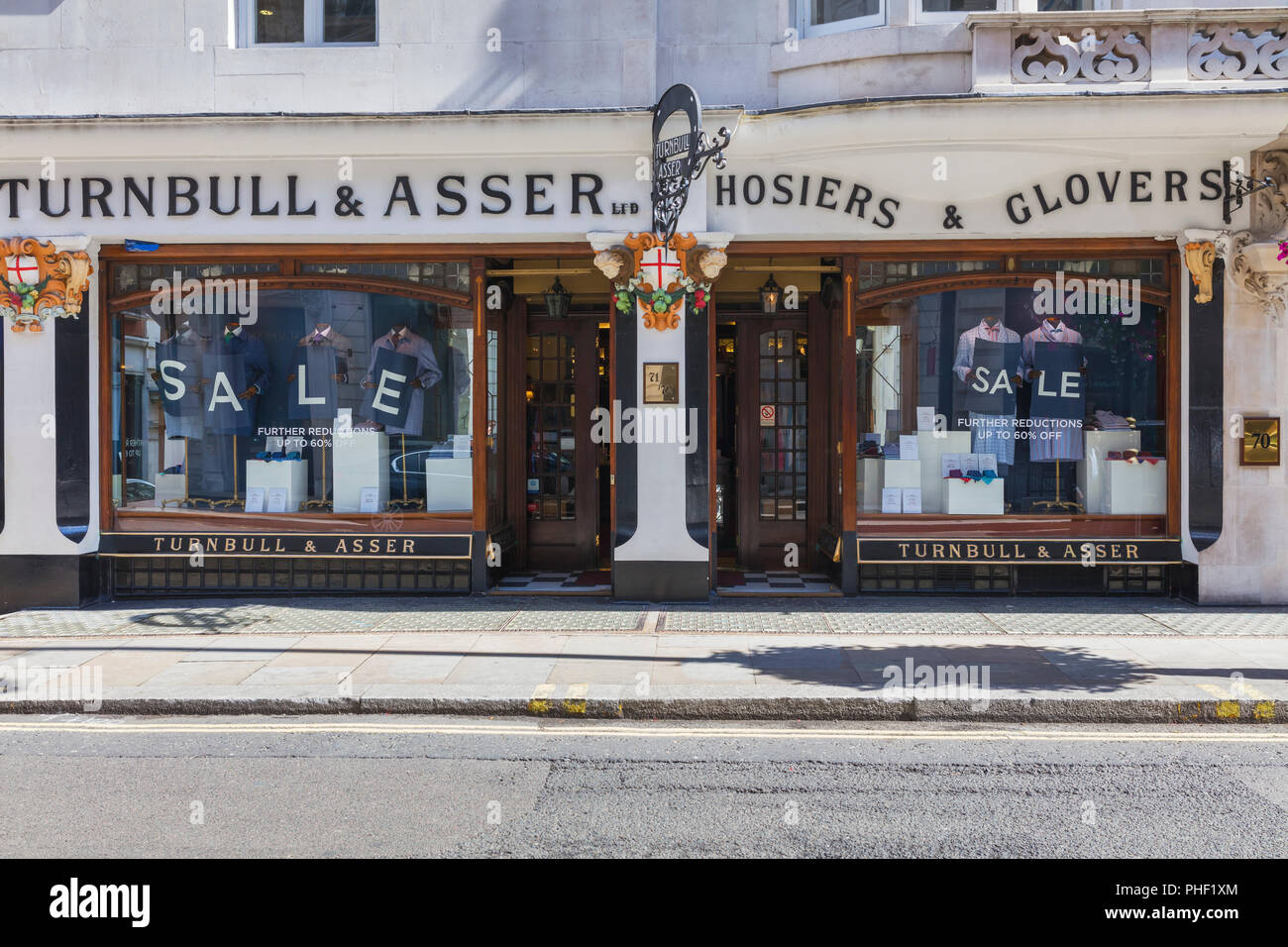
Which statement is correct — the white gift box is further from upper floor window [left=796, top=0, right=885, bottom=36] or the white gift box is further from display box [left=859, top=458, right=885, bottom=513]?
upper floor window [left=796, top=0, right=885, bottom=36]

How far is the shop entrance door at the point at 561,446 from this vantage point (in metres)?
12.5

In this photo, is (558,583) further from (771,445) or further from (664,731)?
(664,731)

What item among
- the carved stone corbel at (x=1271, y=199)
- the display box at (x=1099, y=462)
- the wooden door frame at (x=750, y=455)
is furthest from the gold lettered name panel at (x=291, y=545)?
the carved stone corbel at (x=1271, y=199)

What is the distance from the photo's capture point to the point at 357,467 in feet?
35.8

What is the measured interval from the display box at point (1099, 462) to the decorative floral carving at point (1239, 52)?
358 cm

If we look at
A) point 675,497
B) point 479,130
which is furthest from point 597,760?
point 479,130

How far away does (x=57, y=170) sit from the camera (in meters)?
10.1

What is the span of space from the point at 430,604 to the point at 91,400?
422cm

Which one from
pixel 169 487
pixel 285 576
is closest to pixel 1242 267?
pixel 285 576

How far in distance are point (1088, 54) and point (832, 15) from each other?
99.1 inches

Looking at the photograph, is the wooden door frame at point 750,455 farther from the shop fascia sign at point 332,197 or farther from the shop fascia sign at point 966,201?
the shop fascia sign at point 332,197

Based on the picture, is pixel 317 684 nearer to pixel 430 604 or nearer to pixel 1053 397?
pixel 430 604

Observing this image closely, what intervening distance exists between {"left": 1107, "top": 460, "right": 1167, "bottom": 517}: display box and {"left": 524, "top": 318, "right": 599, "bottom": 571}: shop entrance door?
5.94m

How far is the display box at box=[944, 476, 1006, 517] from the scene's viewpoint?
10648mm
